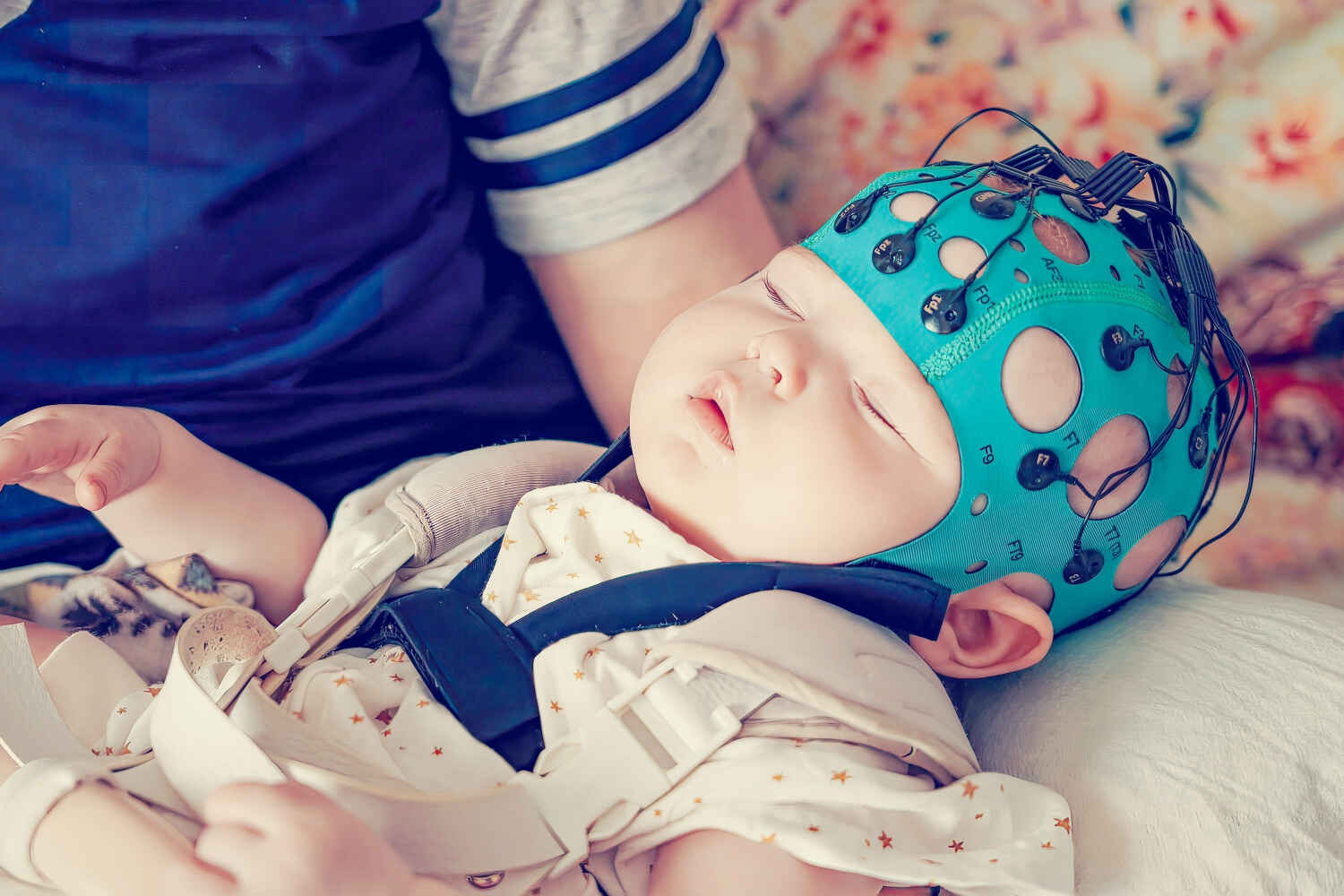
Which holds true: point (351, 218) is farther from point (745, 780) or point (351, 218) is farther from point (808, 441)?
point (745, 780)

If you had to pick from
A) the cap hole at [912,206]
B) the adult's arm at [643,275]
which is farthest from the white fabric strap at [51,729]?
the cap hole at [912,206]

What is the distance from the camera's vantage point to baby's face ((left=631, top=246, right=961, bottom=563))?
63 centimetres

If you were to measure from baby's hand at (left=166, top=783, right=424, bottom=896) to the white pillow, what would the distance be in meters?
0.40

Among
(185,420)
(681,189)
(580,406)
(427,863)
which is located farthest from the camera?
(580,406)

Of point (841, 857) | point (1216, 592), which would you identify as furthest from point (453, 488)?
point (1216, 592)

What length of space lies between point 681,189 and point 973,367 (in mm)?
342

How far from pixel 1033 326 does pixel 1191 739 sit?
0.28 metres

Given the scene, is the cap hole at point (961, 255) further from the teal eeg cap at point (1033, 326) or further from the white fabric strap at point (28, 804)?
the white fabric strap at point (28, 804)

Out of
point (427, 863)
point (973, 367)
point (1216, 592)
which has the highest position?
point (973, 367)

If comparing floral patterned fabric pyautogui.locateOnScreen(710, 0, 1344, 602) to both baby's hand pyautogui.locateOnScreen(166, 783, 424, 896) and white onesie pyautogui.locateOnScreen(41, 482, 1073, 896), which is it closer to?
white onesie pyautogui.locateOnScreen(41, 482, 1073, 896)

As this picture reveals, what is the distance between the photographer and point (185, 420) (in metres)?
0.75

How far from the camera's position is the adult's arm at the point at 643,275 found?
0.88 metres

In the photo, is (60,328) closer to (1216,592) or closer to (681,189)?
(681,189)

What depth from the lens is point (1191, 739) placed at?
625 mm
